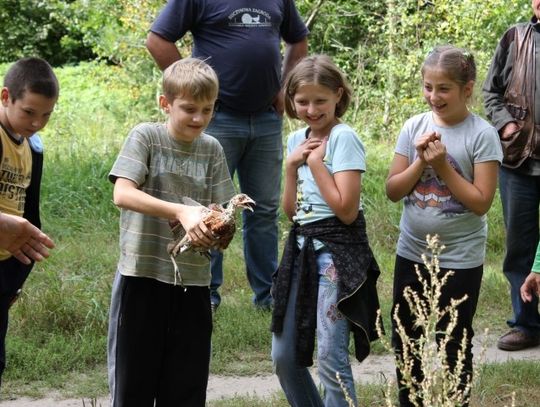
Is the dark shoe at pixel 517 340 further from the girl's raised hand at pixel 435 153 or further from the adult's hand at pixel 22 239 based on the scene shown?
the adult's hand at pixel 22 239

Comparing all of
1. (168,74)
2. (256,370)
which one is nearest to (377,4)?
(256,370)

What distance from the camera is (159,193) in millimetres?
3793

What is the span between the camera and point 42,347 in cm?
566

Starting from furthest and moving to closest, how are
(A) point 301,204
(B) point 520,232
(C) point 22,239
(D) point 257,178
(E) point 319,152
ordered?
(D) point 257,178, (B) point 520,232, (A) point 301,204, (E) point 319,152, (C) point 22,239

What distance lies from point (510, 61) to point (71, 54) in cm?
2073

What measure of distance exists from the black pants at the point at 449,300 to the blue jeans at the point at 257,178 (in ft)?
6.46

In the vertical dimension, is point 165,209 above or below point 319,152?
below

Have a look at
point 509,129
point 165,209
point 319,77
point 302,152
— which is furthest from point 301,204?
point 509,129

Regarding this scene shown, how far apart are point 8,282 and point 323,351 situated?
1.34 metres

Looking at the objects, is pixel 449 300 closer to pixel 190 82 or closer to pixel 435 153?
pixel 435 153

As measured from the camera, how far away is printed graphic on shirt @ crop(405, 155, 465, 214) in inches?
165

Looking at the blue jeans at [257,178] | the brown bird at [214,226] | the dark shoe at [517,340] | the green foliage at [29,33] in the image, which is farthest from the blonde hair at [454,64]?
the green foliage at [29,33]

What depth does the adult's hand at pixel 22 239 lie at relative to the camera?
3.65 meters

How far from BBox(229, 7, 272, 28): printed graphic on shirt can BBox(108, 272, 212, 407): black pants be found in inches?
99.2
